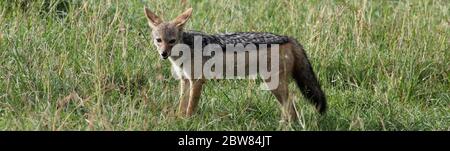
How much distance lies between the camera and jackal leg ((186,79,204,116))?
20.7 feet

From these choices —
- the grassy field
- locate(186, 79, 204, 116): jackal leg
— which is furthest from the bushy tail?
locate(186, 79, 204, 116): jackal leg

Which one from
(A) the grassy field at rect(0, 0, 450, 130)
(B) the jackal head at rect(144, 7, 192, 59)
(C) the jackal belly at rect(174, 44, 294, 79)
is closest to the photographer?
(A) the grassy field at rect(0, 0, 450, 130)

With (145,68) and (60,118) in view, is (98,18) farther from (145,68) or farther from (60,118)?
(60,118)

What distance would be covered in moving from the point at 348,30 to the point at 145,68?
1.87m

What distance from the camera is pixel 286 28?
26.6 feet

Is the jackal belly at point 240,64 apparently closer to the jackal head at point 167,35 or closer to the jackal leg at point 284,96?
the jackal leg at point 284,96

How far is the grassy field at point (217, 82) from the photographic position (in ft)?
20.1

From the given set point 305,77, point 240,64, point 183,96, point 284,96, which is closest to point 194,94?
point 183,96

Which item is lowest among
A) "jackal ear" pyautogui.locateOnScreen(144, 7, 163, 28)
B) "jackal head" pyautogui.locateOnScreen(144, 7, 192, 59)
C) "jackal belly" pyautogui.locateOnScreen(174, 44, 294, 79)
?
"jackal belly" pyautogui.locateOnScreen(174, 44, 294, 79)

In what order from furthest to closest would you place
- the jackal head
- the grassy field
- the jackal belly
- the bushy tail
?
the bushy tail
the jackal belly
the jackal head
the grassy field

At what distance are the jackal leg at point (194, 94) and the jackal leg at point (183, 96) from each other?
0.14ft

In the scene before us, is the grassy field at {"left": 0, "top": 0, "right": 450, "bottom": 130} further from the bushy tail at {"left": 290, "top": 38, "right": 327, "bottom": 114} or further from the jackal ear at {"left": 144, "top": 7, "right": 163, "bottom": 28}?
the jackal ear at {"left": 144, "top": 7, "right": 163, "bottom": 28}
